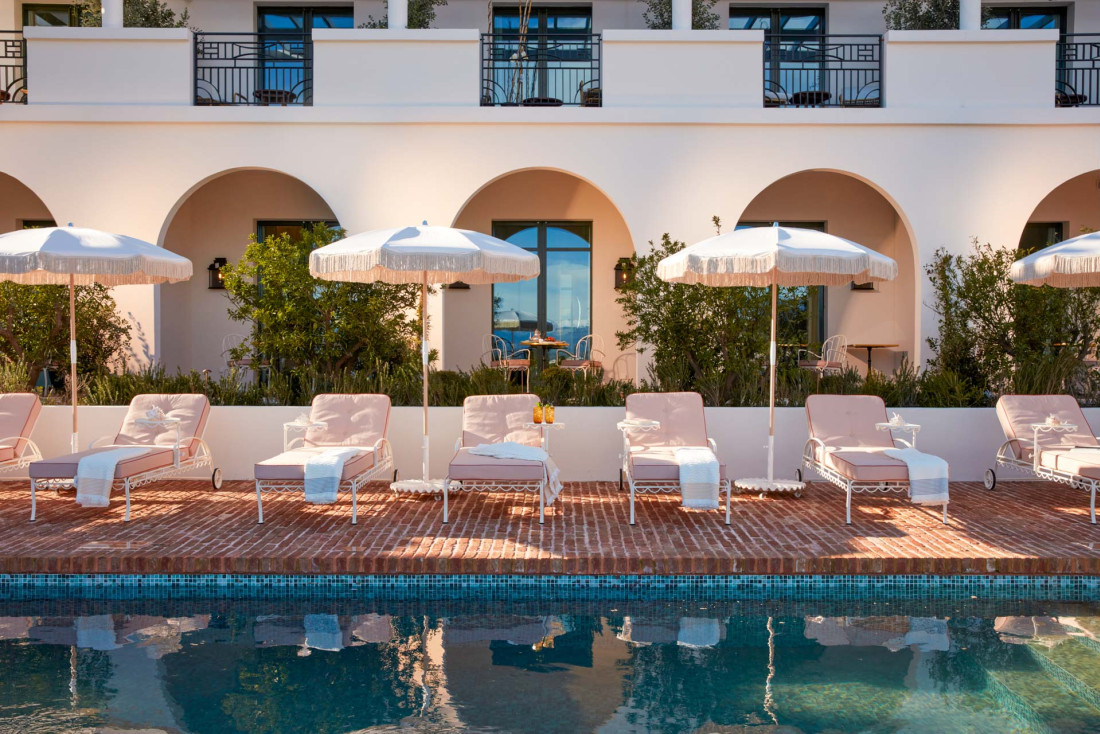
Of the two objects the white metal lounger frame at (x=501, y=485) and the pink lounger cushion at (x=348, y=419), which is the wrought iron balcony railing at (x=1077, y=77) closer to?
the white metal lounger frame at (x=501, y=485)

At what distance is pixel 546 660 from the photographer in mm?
4402

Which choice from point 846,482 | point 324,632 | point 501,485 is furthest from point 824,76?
point 324,632

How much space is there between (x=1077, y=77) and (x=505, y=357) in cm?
934

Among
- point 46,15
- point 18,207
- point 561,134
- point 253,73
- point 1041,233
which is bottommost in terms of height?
point 1041,233

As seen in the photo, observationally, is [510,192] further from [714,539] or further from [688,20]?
[714,539]

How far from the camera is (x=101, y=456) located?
6.51 meters

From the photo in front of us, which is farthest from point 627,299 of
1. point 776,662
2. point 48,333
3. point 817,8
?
point 817,8

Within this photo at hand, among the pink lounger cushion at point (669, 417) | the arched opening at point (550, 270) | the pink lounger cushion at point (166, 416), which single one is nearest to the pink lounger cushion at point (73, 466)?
the pink lounger cushion at point (166, 416)

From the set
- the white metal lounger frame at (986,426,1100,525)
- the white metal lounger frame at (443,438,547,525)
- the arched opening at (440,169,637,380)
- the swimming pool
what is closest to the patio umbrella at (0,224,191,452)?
the swimming pool

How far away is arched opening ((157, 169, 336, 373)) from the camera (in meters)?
12.4

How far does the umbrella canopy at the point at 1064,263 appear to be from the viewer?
703cm

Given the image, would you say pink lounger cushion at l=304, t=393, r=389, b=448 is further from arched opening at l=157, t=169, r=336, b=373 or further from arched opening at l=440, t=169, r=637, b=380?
arched opening at l=157, t=169, r=336, b=373

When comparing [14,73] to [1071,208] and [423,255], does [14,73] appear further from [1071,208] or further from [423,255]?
[1071,208]

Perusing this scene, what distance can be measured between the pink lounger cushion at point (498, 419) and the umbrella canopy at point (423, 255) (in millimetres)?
1216
